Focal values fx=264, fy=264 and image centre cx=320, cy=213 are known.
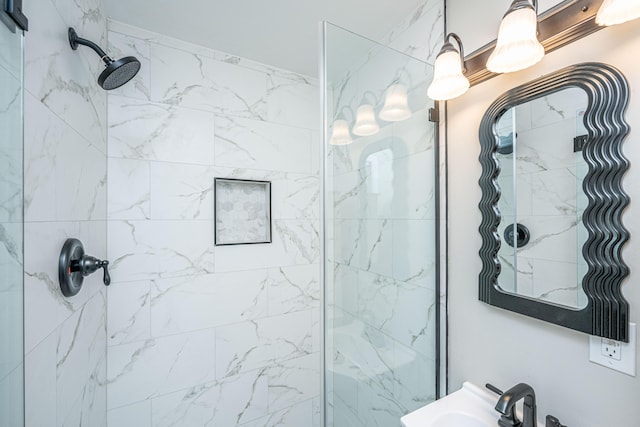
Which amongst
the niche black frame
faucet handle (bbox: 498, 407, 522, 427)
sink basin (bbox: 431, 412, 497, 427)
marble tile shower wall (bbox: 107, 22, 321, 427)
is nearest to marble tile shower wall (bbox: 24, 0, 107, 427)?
marble tile shower wall (bbox: 107, 22, 321, 427)

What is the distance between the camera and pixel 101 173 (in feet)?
4.30

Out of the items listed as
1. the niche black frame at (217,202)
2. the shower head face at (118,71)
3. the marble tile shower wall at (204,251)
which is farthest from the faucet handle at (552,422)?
the shower head face at (118,71)

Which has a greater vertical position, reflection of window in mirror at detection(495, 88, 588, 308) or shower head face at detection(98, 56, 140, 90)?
shower head face at detection(98, 56, 140, 90)

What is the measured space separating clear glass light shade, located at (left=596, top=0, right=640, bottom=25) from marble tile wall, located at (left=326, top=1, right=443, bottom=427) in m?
0.58

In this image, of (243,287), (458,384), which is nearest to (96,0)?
(243,287)

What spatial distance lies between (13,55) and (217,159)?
1.09 metres

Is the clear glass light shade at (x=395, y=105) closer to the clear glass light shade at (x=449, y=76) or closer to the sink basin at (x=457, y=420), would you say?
the clear glass light shade at (x=449, y=76)

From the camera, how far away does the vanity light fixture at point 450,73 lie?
1.01m

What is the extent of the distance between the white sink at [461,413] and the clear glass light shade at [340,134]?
1.02 meters

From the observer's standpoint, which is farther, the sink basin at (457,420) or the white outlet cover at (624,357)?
the sink basin at (457,420)

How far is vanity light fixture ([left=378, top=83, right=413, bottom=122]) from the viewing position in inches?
42.2

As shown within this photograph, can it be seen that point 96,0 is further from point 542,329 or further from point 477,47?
point 542,329

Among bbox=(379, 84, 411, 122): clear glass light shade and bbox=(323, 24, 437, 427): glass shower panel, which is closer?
bbox=(323, 24, 437, 427): glass shower panel

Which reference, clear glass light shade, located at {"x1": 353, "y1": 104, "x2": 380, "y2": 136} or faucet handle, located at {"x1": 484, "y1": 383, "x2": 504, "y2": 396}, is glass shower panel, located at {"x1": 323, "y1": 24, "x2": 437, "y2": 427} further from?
faucet handle, located at {"x1": 484, "y1": 383, "x2": 504, "y2": 396}
